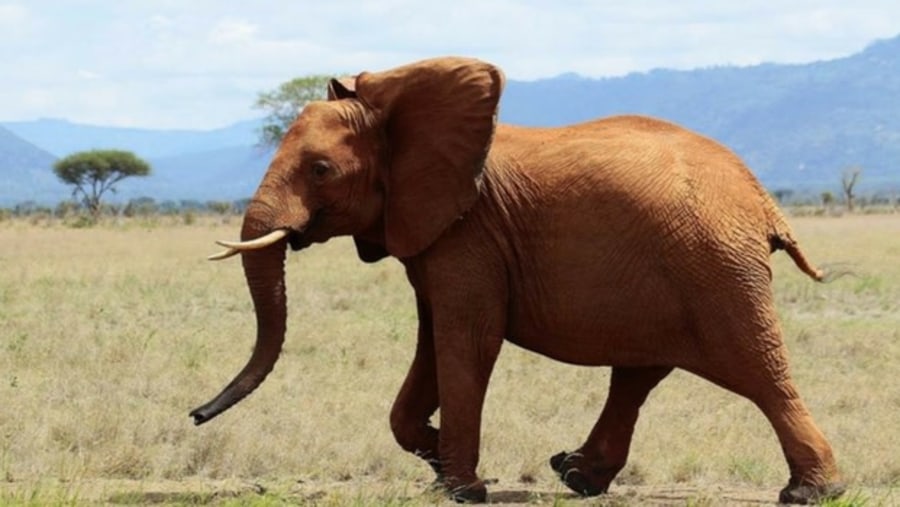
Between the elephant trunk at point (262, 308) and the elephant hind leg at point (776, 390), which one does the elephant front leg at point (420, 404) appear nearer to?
the elephant trunk at point (262, 308)

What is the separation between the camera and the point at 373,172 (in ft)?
27.3

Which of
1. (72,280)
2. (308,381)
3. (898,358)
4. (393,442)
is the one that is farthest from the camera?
(72,280)

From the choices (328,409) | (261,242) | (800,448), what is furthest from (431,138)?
(328,409)

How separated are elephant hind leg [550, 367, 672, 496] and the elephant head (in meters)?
1.56

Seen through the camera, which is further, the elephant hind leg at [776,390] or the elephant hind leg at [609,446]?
the elephant hind leg at [609,446]

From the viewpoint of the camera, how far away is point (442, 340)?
815 centimetres

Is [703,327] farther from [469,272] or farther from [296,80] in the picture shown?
[296,80]

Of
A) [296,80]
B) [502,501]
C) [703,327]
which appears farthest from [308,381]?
[296,80]

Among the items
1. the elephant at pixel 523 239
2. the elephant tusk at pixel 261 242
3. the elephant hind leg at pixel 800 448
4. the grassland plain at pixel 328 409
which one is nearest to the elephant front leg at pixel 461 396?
the elephant at pixel 523 239

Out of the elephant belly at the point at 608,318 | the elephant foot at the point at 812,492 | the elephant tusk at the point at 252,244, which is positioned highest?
the elephant tusk at the point at 252,244

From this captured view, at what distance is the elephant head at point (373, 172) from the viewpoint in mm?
8008

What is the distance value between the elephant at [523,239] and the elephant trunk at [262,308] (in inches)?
0.4

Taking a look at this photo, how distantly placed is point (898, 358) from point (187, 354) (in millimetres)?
6893

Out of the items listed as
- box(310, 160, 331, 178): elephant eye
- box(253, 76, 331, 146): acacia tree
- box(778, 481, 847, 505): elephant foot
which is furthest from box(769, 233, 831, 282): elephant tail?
box(253, 76, 331, 146): acacia tree
